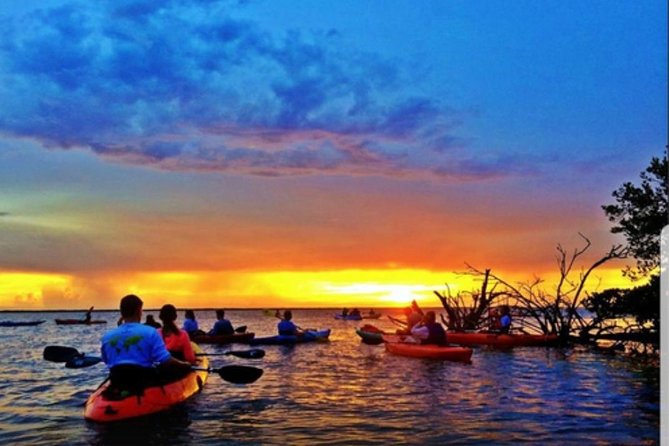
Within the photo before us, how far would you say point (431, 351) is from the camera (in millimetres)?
23078

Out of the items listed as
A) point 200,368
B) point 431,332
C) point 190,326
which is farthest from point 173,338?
point 190,326

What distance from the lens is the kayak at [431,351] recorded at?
882 inches

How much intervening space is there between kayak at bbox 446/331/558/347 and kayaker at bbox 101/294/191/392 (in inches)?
909

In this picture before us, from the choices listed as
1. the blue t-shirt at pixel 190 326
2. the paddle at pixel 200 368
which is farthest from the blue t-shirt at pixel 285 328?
the paddle at pixel 200 368

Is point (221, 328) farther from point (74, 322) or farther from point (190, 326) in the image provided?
point (74, 322)

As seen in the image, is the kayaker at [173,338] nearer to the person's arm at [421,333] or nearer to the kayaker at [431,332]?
the kayaker at [431,332]

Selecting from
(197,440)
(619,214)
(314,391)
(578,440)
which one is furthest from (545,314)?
(197,440)

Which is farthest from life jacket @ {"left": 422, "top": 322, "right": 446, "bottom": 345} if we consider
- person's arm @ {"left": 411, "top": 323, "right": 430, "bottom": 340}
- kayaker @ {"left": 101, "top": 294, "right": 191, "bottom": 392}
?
kayaker @ {"left": 101, "top": 294, "right": 191, "bottom": 392}

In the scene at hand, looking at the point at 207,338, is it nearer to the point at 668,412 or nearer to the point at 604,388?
the point at 604,388

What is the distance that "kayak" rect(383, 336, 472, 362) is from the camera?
22.4 m

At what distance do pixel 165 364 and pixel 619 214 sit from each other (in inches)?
856

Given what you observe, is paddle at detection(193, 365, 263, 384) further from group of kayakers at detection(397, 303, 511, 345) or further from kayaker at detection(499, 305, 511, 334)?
kayaker at detection(499, 305, 511, 334)

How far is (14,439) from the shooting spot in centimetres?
1080

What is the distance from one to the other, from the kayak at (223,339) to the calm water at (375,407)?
915 centimetres
